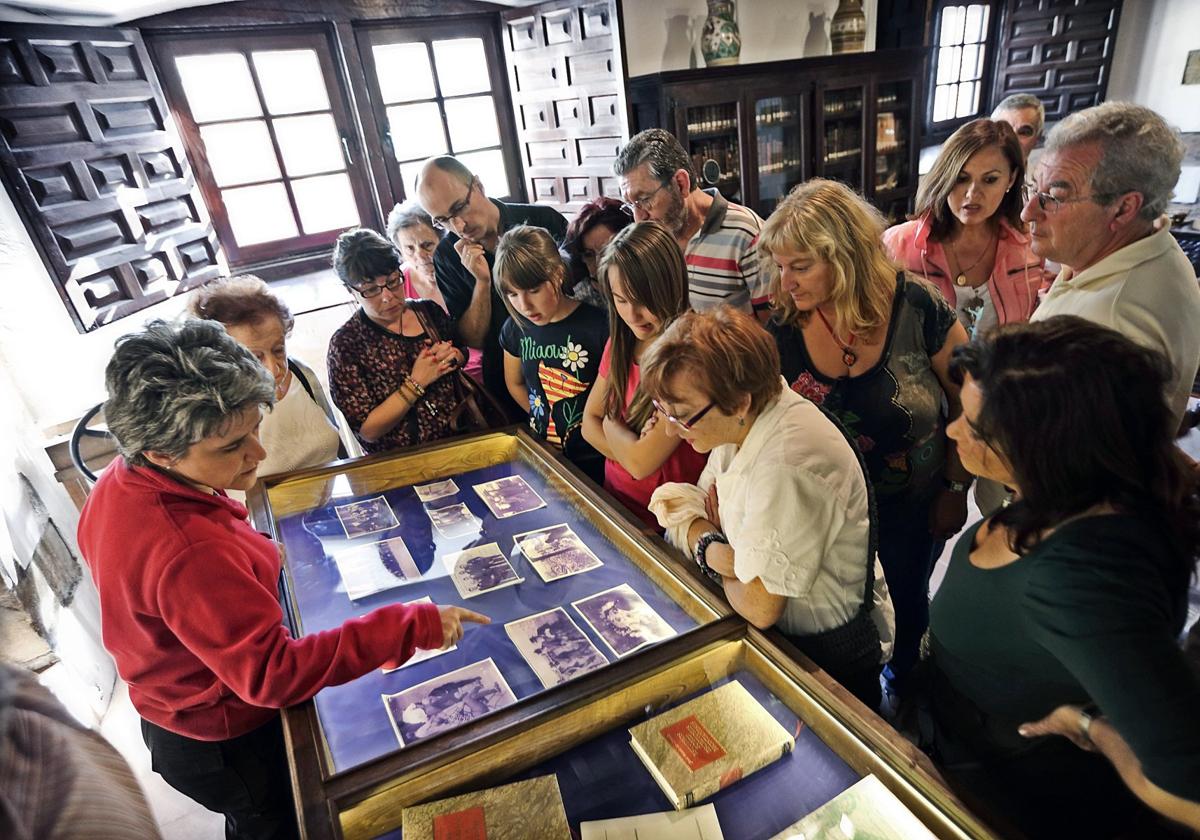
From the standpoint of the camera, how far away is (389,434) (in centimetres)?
237

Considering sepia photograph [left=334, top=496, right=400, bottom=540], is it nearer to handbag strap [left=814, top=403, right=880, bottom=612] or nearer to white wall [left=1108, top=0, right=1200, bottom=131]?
handbag strap [left=814, top=403, right=880, bottom=612]

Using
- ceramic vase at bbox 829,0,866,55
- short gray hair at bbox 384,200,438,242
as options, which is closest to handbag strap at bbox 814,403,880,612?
short gray hair at bbox 384,200,438,242

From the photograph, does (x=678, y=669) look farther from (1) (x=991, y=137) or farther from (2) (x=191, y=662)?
(1) (x=991, y=137)

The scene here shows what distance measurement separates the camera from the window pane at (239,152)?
13.3 ft

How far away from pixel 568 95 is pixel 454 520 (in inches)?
141

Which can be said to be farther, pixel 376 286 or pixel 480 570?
pixel 376 286

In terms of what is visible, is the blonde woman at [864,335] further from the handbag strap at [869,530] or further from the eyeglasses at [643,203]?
the eyeglasses at [643,203]

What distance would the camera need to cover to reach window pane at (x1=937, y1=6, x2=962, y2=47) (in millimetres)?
6324

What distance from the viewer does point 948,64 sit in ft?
21.7

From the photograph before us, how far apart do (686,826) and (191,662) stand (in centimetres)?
98

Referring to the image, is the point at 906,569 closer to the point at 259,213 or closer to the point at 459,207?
the point at 459,207

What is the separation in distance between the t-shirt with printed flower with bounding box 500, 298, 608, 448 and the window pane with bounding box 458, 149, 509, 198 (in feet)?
10.6

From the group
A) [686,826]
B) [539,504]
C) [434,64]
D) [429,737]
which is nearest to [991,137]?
[539,504]

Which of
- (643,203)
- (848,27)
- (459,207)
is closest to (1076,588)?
(643,203)
